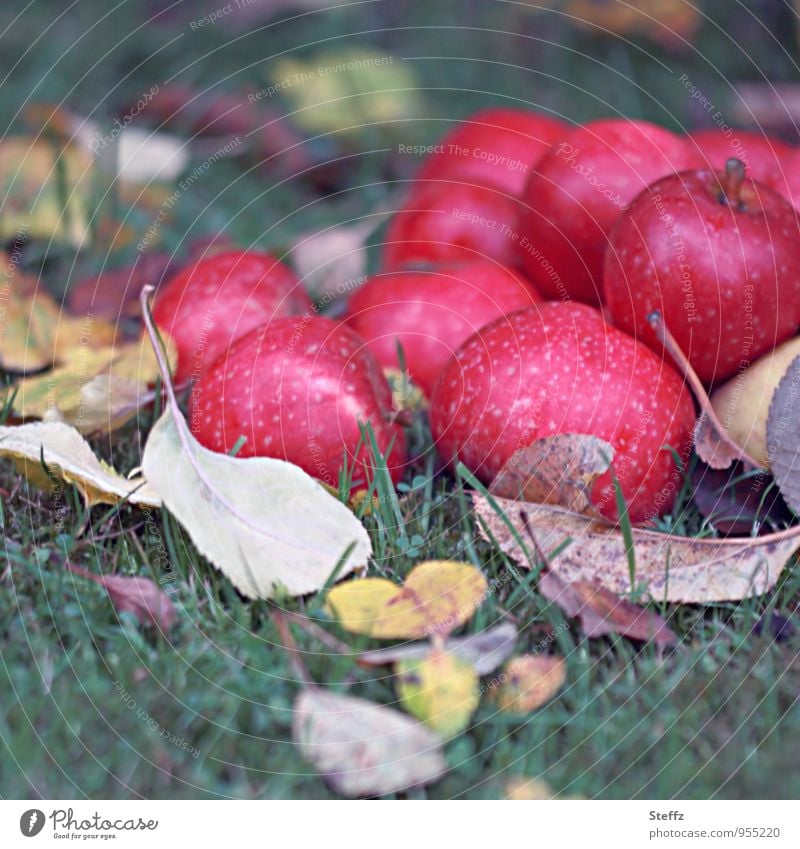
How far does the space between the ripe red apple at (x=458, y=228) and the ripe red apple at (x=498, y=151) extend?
0.15 ft

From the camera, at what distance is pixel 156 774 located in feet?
2.62

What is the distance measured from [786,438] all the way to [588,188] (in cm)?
38

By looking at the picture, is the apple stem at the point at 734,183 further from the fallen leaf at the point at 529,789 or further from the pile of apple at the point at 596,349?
the fallen leaf at the point at 529,789

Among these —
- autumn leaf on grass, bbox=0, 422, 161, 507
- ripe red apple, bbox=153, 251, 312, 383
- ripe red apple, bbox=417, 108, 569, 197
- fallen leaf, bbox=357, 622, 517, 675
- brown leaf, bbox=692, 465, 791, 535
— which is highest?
ripe red apple, bbox=417, 108, 569, 197

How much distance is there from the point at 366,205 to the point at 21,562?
1.06 m

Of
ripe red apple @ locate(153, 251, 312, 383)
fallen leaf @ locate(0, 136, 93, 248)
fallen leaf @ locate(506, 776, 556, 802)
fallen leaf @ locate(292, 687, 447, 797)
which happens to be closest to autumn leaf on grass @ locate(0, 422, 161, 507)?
ripe red apple @ locate(153, 251, 312, 383)

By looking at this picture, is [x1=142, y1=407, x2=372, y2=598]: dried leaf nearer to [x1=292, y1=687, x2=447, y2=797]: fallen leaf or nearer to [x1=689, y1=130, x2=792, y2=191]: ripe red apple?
[x1=292, y1=687, x2=447, y2=797]: fallen leaf

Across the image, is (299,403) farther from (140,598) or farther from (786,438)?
(786,438)

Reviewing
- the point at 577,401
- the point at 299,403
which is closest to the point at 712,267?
the point at 577,401

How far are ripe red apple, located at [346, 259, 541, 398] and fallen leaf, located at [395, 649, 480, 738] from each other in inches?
19.1

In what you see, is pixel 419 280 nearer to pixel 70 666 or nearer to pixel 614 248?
pixel 614 248

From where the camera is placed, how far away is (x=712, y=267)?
1060 millimetres

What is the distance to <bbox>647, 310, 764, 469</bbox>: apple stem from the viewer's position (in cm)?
105

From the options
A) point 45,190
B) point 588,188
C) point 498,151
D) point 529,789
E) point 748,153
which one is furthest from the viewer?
point 45,190
